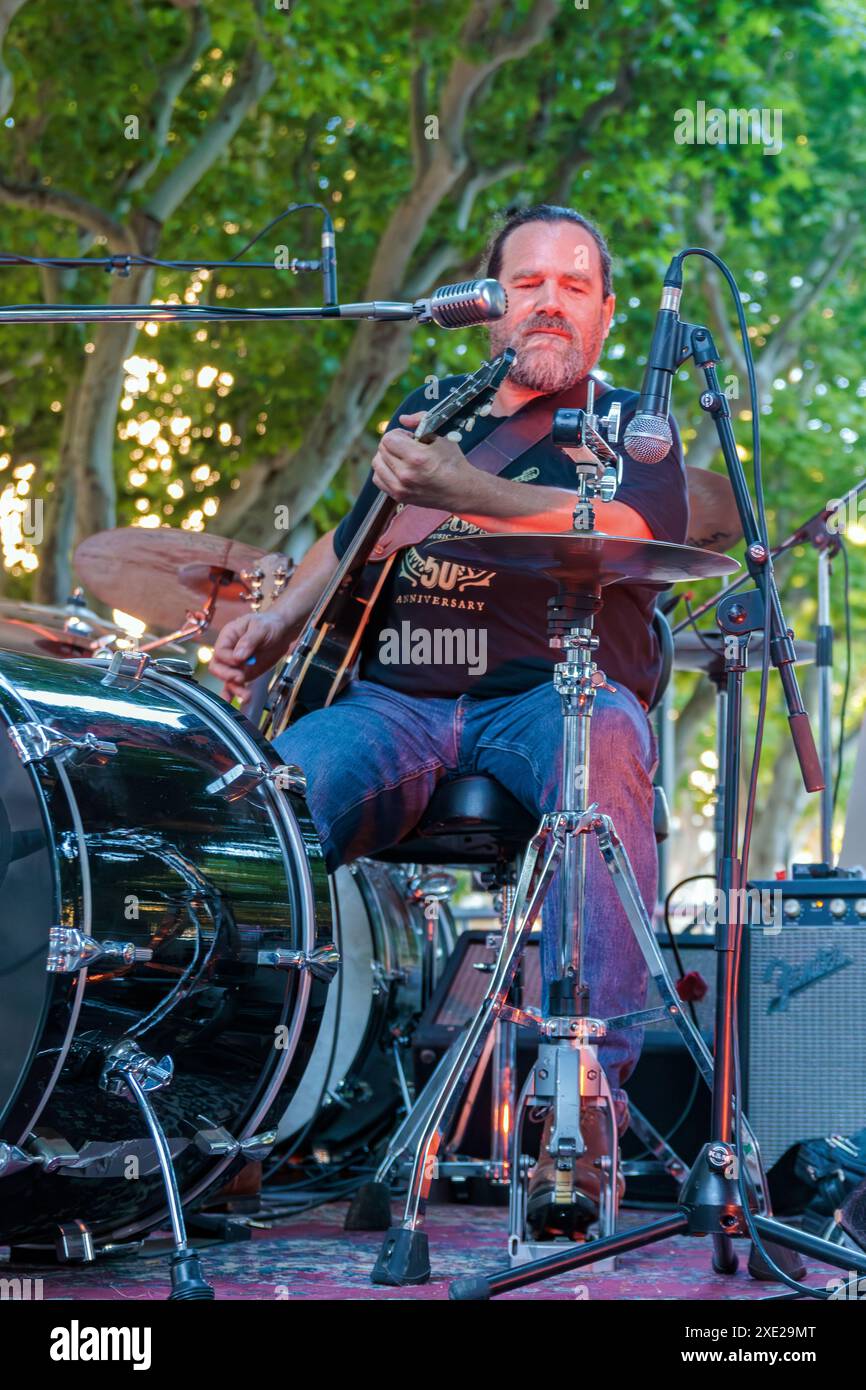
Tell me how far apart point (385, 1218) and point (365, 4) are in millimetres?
7628

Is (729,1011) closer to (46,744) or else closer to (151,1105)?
(151,1105)

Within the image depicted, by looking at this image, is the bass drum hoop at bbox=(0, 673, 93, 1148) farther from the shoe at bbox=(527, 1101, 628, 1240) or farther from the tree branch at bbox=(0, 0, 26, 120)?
the tree branch at bbox=(0, 0, 26, 120)

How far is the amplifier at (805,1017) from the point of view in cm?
326

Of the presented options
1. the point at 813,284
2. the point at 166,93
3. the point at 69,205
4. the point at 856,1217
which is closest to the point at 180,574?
the point at 856,1217

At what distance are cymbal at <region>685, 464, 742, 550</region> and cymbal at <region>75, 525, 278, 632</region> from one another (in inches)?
41.6

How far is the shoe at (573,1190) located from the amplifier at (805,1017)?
0.77 m

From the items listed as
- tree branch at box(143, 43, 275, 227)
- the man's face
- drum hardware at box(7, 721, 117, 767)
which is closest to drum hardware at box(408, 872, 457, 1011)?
the man's face

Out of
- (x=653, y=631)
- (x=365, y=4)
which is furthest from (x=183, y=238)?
(x=653, y=631)

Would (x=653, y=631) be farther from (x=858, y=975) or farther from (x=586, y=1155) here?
(x=586, y=1155)

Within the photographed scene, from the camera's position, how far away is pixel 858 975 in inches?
130

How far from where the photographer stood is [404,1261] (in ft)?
8.08

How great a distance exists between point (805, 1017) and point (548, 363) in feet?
4.66

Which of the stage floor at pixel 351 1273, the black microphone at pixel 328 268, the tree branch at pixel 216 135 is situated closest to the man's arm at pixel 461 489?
the black microphone at pixel 328 268

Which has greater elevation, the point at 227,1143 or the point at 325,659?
the point at 325,659
